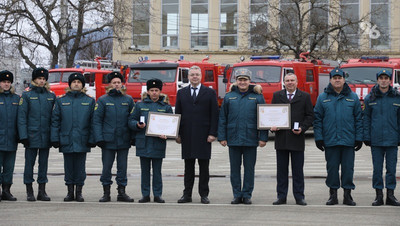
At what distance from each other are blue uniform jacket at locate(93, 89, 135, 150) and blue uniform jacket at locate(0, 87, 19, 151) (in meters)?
1.29

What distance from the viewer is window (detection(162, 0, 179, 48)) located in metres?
60.3

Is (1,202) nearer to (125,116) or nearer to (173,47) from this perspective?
(125,116)

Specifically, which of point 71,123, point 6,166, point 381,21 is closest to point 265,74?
point 71,123

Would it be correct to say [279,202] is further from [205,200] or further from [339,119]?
[339,119]

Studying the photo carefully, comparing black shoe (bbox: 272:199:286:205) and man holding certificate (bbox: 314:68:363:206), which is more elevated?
man holding certificate (bbox: 314:68:363:206)

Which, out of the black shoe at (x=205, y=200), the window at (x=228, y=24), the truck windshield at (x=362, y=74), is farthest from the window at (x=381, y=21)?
the black shoe at (x=205, y=200)

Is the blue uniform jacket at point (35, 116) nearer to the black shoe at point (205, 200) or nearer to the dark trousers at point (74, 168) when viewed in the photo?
the dark trousers at point (74, 168)

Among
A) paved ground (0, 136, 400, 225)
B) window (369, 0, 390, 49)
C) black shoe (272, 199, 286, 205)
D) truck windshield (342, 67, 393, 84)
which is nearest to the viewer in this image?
paved ground (0, 136, 400, 225)

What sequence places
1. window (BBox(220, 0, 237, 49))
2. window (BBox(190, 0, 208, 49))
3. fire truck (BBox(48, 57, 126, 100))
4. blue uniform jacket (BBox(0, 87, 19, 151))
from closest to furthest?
blue uniform jacket (BBox(0, 87, 19, 151)), fire truck (BBox(48, 57, 126, 100)), window (BBox(220, 0, 237, 49)), window (BBox(190, 0, 208, 49))

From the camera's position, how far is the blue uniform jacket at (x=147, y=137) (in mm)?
11281

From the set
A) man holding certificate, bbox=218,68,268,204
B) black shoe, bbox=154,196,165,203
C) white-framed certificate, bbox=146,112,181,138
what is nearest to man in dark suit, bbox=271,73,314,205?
man holding certificate, bbox=218,68,268,204

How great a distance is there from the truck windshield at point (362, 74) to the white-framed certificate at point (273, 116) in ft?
54.5

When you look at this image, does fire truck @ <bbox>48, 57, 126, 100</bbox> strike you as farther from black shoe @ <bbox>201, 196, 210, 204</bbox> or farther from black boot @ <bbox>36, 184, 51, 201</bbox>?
black shoe @ <bbox>201, 196, 210, 204</bbox>

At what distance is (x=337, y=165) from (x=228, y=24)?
49112mm
